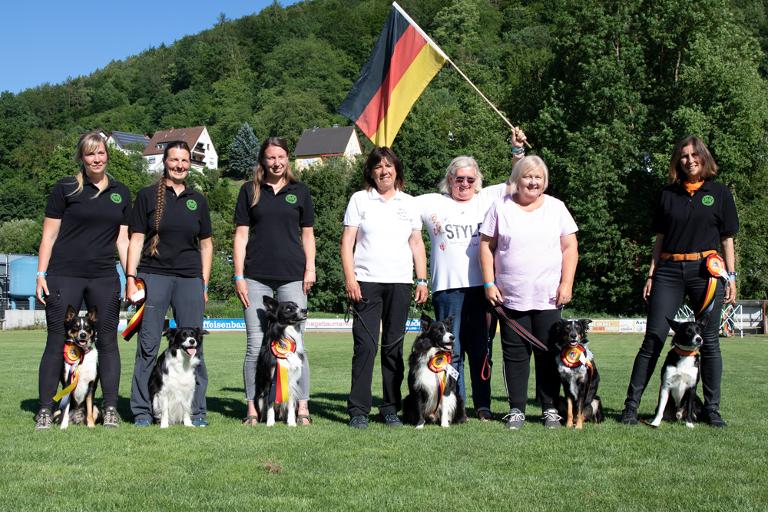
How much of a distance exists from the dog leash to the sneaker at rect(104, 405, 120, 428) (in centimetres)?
314

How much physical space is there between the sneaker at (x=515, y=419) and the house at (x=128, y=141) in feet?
294

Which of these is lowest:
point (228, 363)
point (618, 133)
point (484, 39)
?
point (228, 363)

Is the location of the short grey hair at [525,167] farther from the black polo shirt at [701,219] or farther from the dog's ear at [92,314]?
the dog's ear at [92,314]

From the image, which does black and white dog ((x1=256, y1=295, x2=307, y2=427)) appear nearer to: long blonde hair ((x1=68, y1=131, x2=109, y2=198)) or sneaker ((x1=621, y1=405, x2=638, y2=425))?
long blonde hair ((x1=68, y1=131, x2=109, y2=198))

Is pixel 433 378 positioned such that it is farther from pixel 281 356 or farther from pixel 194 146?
pixel 194 146

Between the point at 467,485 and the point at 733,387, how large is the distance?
6.94 metres

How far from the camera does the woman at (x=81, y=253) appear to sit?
5891 millimetres

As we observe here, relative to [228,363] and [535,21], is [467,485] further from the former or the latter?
[535,21]

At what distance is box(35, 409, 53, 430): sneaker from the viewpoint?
5984 millimetres

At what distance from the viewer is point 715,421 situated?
242 inches

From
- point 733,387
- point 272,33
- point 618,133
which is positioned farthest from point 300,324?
point 272,33

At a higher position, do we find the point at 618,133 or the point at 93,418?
the point at 618,133

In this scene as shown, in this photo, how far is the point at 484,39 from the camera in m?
76.1

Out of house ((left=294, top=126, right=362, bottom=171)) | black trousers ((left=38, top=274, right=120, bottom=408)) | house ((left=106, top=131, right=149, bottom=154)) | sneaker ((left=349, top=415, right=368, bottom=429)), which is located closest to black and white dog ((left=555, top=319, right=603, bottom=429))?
sneaker ((left=349, top=415, right=368, bottom=429))
